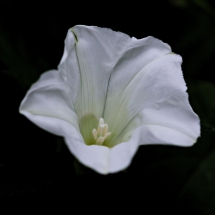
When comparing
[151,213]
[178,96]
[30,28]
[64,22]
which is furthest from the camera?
[64,22]

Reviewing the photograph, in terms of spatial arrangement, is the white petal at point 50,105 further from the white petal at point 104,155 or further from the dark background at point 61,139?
the dark background at point 61,139

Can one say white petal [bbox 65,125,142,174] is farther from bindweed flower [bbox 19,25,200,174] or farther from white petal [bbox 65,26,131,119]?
white petal [bbox 65,26,131,119]

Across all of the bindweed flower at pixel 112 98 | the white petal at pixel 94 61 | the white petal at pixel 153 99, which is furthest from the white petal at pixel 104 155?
the white petal at pixel 94 61

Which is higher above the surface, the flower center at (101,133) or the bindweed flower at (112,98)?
the bindweed flower at (112,98)

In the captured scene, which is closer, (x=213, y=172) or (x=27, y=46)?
(x=27, y=46)

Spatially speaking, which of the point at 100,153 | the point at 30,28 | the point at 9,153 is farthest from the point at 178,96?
the point at 30,28

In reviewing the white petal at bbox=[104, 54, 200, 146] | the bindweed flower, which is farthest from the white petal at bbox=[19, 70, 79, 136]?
the white petal at bbox=[104, 54, 200, 146]

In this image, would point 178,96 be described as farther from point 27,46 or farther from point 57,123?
point 27,46
